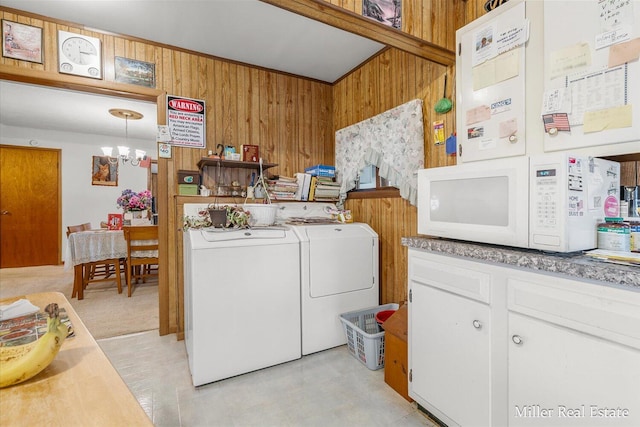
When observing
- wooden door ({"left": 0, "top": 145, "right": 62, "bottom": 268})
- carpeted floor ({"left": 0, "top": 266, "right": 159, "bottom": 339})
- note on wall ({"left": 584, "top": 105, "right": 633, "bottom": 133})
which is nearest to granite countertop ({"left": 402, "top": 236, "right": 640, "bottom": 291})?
note on wall ({"left": 584, "top": 105, "right": 633, "bottom": 133})

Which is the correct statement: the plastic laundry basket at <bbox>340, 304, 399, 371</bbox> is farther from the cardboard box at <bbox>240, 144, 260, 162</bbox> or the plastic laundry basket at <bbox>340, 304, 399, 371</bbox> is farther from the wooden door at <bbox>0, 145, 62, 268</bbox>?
the wooden door at <bbox>0, 145, 62, 268</bbox>

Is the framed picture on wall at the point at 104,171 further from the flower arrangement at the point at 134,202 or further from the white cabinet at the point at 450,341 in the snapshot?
the white cabinet at the point at 450,341

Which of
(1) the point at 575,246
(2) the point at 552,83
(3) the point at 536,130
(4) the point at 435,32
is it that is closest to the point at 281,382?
(1) the point at 575,246

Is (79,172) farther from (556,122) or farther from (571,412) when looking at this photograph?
(571,412)

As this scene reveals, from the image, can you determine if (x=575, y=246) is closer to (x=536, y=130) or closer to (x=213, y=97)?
(x=536, y=130)

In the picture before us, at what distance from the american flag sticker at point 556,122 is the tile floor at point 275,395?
5.25 feet

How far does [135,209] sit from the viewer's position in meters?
4.32

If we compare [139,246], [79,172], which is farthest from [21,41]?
[79,172]

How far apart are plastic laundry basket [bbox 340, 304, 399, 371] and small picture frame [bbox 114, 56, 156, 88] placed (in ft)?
8.50

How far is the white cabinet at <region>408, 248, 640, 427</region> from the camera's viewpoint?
89cm

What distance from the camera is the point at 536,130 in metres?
1.47

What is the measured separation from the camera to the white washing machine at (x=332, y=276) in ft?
7.28

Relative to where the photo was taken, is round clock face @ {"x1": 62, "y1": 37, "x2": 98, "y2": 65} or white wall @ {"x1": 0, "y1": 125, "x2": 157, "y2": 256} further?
white wall @ {"x1": 0, "y1": 125, "x2": 157, "y2": 256}

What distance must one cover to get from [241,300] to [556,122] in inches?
78.5
